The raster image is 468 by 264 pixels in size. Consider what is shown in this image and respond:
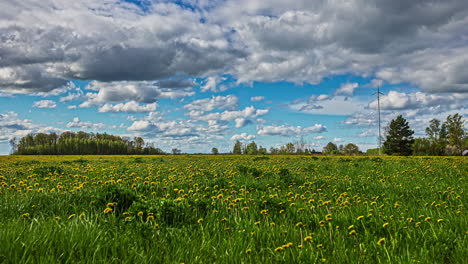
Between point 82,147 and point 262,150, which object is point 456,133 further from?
point 82,147

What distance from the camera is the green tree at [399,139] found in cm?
8825

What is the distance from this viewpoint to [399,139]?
88688 mm

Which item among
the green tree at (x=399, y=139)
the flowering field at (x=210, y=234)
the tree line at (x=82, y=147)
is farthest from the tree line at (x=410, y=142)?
the flowering field at (x=210, y=234)

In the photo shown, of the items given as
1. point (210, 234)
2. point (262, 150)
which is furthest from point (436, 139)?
point (210, 234)

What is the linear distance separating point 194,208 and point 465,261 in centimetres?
369

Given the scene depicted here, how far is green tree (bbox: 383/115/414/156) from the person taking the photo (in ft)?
290

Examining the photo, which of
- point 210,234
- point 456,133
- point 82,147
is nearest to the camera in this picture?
point 210,234

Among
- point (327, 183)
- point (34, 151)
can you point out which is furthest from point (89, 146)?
point (327, 183)

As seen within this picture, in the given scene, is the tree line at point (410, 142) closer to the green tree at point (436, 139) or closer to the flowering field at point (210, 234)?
the green tree at point (436, 139)

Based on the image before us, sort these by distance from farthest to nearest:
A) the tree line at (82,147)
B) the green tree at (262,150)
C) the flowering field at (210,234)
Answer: the tree line at (82,147) → the green tree at (262,150) → the flowering field at (210,234)

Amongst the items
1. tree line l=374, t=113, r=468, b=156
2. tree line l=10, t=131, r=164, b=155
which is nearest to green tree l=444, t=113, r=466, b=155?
tree line l=374, t=113, r=468, b=156

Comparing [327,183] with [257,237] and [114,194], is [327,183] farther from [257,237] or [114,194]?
[114,194]

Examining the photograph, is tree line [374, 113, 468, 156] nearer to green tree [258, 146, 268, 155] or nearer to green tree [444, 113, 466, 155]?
green tree [444, 113, 466, 155]

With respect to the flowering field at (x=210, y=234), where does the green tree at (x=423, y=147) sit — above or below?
above
